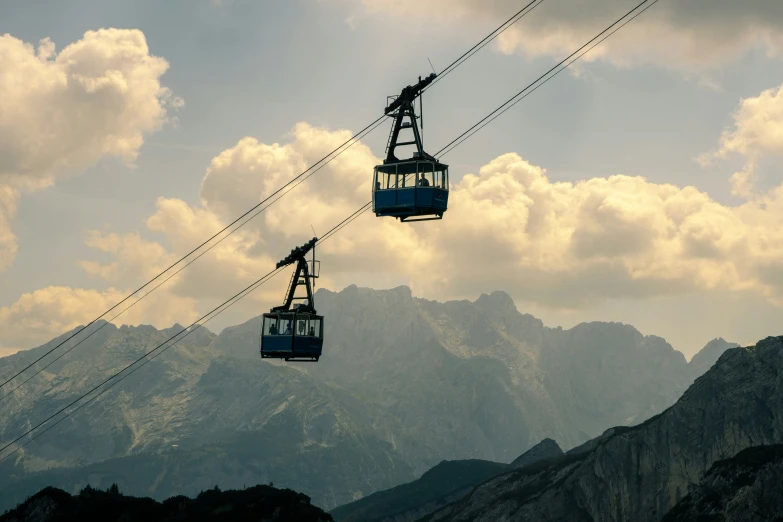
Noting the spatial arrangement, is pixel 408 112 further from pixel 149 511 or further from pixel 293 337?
pixel 149 511

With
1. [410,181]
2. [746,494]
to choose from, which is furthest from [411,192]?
[746,494]

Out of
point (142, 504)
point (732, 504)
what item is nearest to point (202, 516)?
point (142, 504)

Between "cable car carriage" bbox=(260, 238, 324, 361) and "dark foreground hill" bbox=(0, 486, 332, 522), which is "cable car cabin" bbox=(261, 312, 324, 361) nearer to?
"cable car carriage" bbox=(260, 238, 324, 361)

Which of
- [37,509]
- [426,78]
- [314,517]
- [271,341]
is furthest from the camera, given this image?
[37,509]

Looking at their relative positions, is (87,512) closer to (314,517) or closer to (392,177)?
(314,517)

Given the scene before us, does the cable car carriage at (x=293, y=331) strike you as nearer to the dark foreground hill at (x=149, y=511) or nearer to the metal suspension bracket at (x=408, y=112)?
the metal suspension bracket at (x=408, y=112)

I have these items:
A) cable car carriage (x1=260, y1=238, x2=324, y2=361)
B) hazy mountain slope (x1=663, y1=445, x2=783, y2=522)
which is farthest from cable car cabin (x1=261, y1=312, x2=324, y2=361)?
hazy mountain slope (x1=663, y1=445, x2=783, y2=522)

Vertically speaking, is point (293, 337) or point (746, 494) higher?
point (293, 337)
